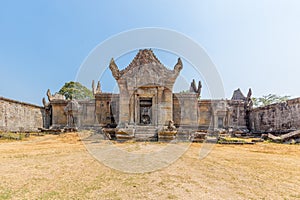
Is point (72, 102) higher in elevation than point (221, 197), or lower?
higher

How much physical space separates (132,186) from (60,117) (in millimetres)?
24148

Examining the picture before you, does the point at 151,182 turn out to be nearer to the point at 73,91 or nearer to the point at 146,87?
the point at 146,87

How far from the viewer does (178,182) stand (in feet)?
14.2

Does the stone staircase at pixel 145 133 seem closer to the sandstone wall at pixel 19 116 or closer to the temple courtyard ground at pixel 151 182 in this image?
the temple courtyard ground at pixel 151 182

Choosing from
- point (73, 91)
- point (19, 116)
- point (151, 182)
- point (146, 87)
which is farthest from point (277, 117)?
point (73, 91)

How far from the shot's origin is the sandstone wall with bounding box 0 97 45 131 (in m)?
19.6

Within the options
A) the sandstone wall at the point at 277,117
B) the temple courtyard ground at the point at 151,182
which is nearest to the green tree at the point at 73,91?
the sandstone wall at the point at 277,117

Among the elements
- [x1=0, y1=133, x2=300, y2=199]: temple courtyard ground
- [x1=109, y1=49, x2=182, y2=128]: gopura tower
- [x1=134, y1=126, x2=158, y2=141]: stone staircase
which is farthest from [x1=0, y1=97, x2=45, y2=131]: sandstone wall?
[x1=0, y1=133, x2=300, y2=199]: temple courtyard ground

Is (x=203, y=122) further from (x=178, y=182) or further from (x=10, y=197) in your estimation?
(x=10, y=197)

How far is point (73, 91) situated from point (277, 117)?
36.5 m

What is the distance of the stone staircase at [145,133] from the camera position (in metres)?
13.6

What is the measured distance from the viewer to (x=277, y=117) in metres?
19.2

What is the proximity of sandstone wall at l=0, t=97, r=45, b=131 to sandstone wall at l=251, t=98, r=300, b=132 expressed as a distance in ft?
90.7

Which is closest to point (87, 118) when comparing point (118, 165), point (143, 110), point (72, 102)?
point (72, 102)
